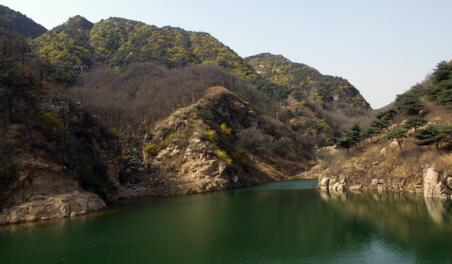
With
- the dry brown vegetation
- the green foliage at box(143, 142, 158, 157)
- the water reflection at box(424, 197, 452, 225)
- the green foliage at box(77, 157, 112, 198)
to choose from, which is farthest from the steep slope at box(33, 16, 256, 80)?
the water reflection at box(424, 197, 452, 225)

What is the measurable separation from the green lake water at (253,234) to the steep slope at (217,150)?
25.7 metres

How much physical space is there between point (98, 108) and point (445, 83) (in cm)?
8332

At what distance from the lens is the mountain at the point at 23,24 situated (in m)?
166

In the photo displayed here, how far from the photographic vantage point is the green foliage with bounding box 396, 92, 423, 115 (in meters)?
74.2

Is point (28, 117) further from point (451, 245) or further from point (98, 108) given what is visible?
point (451, 245)

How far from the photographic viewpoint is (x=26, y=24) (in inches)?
7028

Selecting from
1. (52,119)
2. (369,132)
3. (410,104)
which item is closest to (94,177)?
(52,119)

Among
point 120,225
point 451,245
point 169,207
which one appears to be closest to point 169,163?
point 169,207

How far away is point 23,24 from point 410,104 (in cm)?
16948

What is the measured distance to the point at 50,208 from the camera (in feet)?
181

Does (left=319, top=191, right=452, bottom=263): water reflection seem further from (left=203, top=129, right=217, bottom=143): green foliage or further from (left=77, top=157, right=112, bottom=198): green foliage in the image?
(left=77, top=157, right=112, bottom=198): green foliage

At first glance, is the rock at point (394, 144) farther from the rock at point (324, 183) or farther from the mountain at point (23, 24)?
the mountain at point (23, 24)

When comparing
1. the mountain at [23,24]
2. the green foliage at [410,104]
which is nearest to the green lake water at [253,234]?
the green foliage at [410,104]

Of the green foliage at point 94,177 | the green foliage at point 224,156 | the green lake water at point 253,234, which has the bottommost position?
the green lake water at point 253,234
